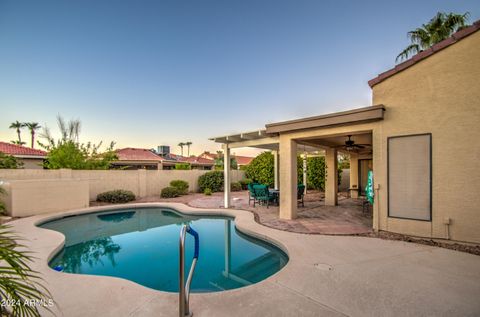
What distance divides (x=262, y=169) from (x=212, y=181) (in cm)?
471

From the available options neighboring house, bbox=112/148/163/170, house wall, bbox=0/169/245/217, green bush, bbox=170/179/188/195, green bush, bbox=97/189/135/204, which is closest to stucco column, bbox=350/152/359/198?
green bush, bbox=170/179/188/195

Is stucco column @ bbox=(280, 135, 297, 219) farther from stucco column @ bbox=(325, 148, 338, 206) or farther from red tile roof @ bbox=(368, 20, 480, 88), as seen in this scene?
stucco column @ bbox=(325, 148, 338, 206)

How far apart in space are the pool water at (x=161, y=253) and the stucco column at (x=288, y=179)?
210 cm

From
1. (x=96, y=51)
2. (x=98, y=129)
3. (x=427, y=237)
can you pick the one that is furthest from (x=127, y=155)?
(x=427, y=237)

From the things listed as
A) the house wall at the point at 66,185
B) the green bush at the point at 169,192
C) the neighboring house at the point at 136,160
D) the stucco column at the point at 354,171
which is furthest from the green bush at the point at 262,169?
the neighboring house at the point at 136,160

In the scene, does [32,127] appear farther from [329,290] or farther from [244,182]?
[329,290]

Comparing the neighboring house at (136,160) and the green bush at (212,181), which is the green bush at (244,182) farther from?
the neighboring house at (136,160)

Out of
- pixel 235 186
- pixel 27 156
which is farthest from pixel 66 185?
pixel 27 156

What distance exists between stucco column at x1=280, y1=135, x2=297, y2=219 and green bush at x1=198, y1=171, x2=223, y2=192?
10952mm

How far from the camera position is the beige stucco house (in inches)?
222

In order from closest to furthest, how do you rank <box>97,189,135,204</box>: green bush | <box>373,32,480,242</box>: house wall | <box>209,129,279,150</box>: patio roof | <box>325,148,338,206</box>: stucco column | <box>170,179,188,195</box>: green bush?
<box>373,32,480,242</box>: house wall
<box>209,129,279,150</box>: patio roof
<box>325,148,338,206</box>: stucco column
<box>97,189,135,204</box>: green bush
<box>170,179,188,195</box>: green bush

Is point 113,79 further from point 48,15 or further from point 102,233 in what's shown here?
point 102,233

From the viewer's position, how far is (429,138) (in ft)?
20.0

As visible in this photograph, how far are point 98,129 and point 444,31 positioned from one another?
27054 millimetres
